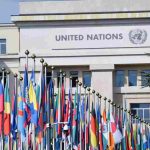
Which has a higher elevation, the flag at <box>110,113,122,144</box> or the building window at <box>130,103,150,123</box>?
the building window at <box>130,103,150,123</box>

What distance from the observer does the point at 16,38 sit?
89875mm

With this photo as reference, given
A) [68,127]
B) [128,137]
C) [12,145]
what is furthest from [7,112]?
[128,137]

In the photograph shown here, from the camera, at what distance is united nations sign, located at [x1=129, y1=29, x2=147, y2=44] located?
287 feet

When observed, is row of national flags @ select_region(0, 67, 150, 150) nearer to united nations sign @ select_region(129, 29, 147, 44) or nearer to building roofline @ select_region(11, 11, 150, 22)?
united nations sign @ select_region(129, 29, 147, 44)

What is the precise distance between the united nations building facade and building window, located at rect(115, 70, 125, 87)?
99 mm

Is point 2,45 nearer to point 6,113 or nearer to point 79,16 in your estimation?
point 79,16

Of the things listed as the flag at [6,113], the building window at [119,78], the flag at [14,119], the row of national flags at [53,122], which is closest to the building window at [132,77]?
the building window at [119,78]

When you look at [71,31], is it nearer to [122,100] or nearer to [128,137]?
[122,100]

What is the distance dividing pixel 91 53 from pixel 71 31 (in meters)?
2.94

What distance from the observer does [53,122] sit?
4831cm

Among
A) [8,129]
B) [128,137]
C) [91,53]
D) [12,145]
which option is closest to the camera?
[8,129]

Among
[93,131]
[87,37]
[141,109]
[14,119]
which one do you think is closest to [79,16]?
[87,37]

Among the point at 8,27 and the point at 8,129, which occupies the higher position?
the point at 8,27

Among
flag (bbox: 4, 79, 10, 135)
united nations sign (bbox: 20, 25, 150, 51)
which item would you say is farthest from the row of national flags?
united nations sign (bbox: 20, 25, 150, 51)
